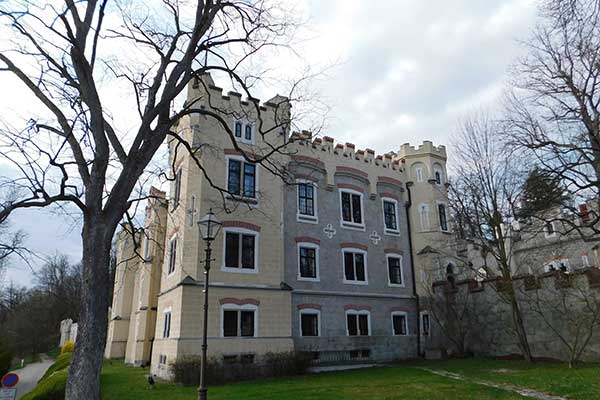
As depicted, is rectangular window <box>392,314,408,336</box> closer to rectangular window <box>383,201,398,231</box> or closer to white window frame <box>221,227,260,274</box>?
rectangular window <box>383,201,398,231</box>

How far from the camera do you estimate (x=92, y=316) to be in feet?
25.4

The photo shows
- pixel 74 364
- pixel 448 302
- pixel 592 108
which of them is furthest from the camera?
pixel 448 302

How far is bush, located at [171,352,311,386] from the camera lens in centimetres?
1476

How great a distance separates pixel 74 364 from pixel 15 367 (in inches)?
1740

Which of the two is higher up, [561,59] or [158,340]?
[561,59]

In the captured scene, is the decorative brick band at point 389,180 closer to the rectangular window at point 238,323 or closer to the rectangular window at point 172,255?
the rectangular window at point 238,323

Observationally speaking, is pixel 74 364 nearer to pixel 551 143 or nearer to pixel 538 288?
pixel 551 143

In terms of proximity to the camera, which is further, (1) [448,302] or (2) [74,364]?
(1) [448,302]

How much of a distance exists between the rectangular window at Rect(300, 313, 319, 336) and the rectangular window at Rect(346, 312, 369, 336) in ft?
6.43

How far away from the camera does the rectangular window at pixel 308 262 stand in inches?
792

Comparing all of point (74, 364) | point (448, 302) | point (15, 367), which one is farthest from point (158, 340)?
point (15, 367)

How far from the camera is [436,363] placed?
19125mm

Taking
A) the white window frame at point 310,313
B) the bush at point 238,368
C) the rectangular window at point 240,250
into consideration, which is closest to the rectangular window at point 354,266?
the white window frame at point 310,313

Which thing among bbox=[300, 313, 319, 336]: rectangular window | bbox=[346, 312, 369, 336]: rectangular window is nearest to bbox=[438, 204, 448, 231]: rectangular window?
bbox=[346, 312, 369, 336]: rectangular window
